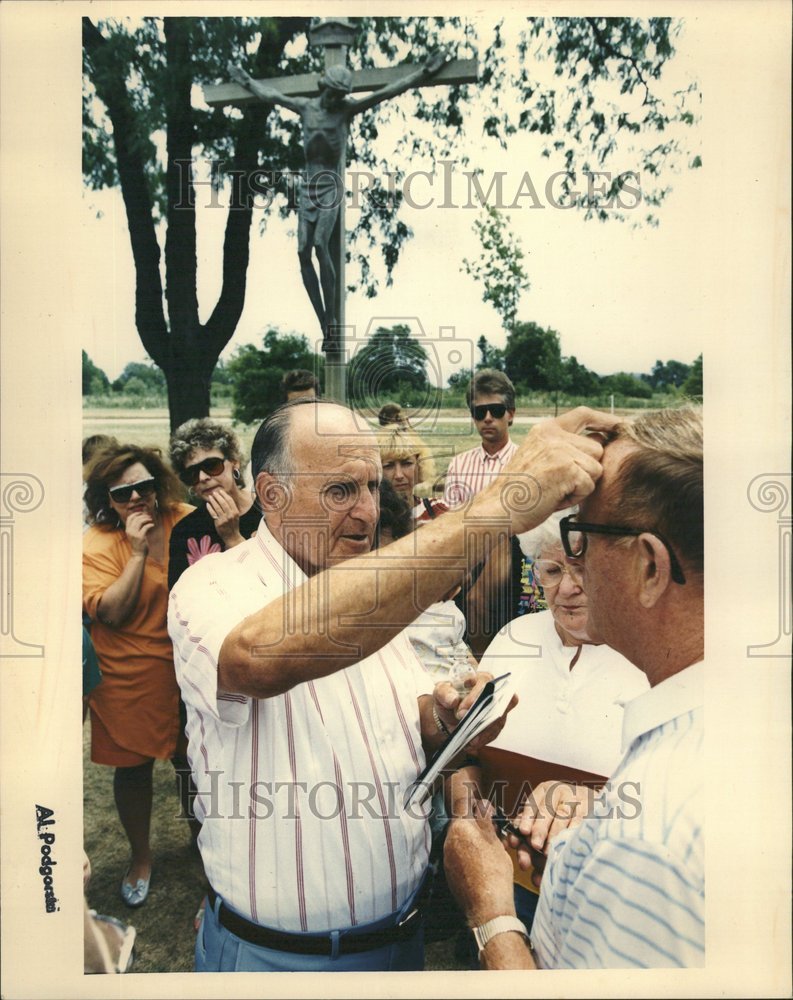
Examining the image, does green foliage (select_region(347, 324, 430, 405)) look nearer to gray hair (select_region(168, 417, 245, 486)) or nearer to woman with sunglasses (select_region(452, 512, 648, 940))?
gray hair (select_region(168, 417, 245, 486))

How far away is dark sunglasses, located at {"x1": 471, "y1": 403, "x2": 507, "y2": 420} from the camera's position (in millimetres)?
2613

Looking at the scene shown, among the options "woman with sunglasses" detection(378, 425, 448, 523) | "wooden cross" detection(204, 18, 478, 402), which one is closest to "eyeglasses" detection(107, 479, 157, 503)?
"wooden cross" detection(204, 18, 478, 402)

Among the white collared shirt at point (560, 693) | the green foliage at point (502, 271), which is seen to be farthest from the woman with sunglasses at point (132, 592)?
the green foliage at point (502, 271)

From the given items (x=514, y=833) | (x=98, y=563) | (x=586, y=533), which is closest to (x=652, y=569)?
(x=586, y=533)

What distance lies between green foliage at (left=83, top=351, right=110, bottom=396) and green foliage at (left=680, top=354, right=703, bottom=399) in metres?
1.89

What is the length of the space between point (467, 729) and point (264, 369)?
4.26ft

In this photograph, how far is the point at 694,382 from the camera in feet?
8.72

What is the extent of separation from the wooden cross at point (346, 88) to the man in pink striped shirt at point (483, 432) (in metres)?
0.43

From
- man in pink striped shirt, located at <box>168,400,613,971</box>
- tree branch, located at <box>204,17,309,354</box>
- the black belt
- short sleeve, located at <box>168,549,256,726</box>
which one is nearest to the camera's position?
short sleeve, located at <box>168,549,256,726</box>

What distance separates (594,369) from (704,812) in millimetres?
1469

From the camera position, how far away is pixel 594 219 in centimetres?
265

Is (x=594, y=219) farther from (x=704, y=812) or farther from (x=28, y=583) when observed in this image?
(x=28, y=583)

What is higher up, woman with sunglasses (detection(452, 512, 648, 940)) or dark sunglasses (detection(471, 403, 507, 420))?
dark sunglasses (detection(471, 403, 507, 420))

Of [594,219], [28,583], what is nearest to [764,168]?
[594,219]
